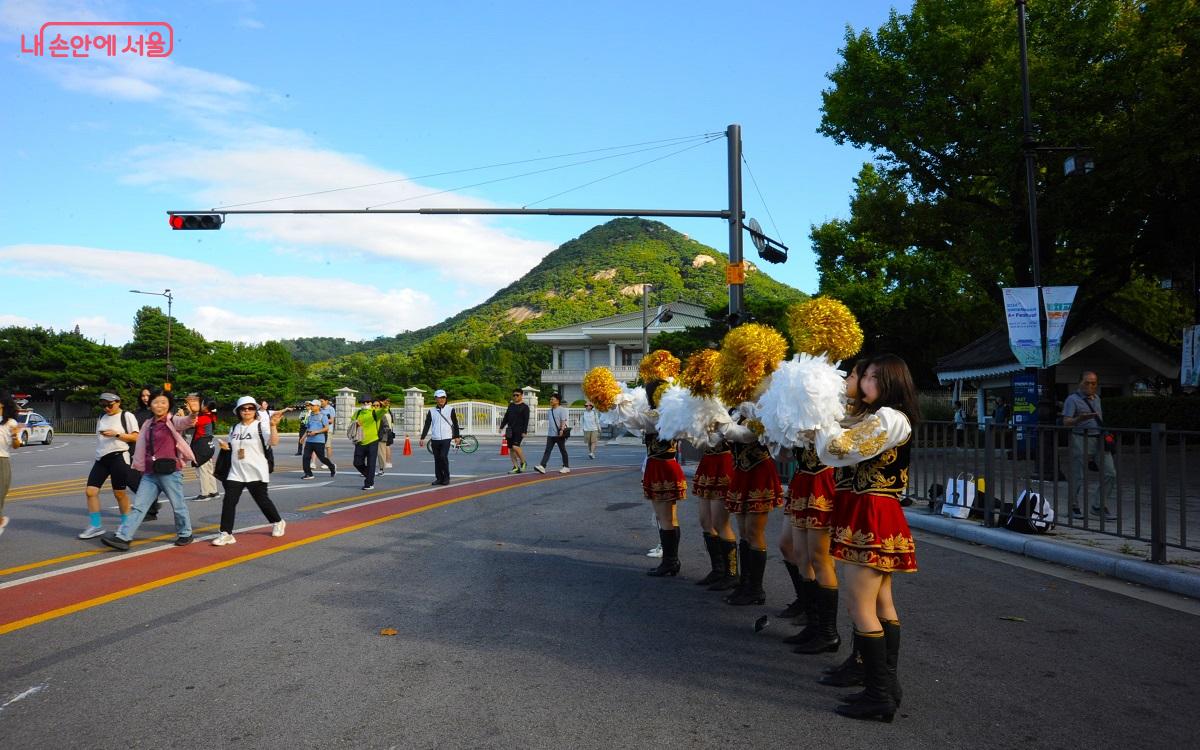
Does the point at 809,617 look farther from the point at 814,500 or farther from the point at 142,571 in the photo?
the point at 142,571

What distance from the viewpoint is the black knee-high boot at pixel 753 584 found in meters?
6.15

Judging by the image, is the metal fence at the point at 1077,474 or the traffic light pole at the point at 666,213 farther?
the traffic light pole at the point at 666,213

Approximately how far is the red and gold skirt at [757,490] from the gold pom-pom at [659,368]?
1.29m

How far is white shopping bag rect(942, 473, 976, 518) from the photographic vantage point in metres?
9.87

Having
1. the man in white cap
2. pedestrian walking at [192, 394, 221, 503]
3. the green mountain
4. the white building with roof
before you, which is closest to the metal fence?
the man in white cap

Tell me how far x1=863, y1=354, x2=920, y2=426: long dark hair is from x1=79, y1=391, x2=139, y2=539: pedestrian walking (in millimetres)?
8226

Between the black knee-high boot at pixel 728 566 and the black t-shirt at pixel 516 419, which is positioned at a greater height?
the black t-shirt at pixel 516 419

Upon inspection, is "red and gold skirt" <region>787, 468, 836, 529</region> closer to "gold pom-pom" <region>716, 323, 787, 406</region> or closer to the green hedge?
"gold pom-pom" <region>716, 323, 787, 406</region>

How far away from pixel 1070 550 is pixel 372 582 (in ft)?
21.5

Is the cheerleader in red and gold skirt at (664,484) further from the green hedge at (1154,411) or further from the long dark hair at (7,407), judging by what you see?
the green hedge at (1154,411)

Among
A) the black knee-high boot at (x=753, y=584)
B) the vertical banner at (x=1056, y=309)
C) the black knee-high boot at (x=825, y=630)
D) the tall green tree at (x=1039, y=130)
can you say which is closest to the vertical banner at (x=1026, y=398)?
the vertical banner at (x=1056, y=309)

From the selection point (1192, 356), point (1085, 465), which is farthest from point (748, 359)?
point (1192, 356)

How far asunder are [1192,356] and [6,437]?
22.1 metres

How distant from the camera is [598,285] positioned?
4449 inches
